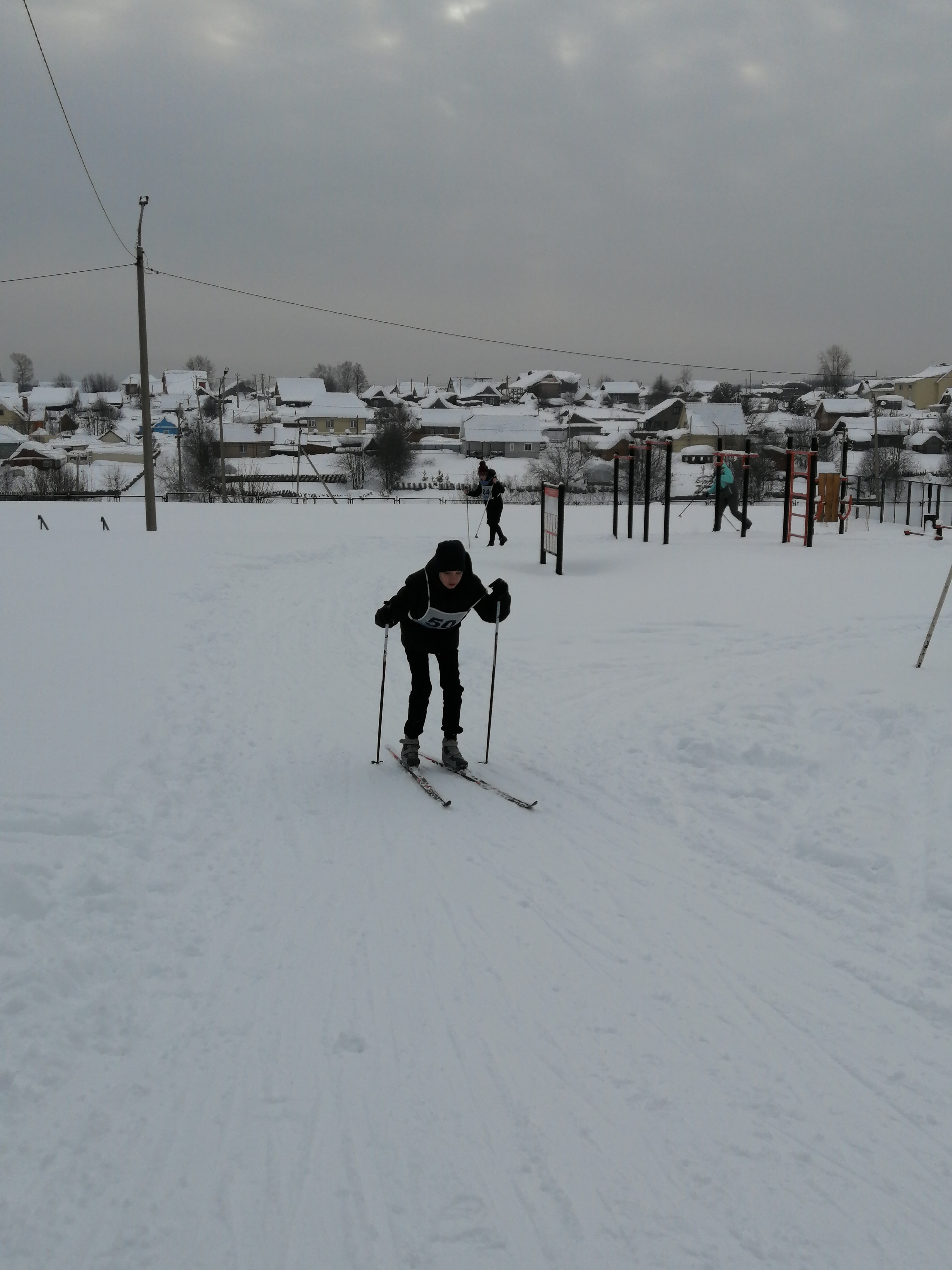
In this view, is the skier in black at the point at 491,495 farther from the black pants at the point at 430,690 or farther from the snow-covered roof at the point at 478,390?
the snow-covered roof at the point at 478,390

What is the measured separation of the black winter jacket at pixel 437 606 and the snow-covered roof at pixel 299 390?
12353 cm

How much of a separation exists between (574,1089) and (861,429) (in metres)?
96.5

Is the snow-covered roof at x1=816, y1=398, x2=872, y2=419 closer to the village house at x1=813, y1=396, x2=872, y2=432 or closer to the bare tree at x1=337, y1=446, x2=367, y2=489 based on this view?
the village house at x1=813, y1=396, x2=872, y2=432

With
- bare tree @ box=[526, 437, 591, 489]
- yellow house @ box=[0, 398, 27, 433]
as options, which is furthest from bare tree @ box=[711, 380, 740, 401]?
yellow house @ box=[0, 398, 27, 433]

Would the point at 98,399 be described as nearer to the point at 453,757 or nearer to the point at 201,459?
the point at 201,459

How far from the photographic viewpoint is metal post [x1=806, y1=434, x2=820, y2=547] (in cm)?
1811

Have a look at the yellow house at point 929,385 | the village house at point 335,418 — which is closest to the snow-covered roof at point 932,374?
the yellow house at point 929,385

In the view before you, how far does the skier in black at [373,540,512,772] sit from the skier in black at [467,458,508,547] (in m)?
11.1

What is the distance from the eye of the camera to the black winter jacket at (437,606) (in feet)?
22.4

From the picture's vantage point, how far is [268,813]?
6281 mm

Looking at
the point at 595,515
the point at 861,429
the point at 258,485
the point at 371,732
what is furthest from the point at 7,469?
the point at 861,429

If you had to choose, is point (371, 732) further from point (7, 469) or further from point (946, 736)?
point (7, 469)

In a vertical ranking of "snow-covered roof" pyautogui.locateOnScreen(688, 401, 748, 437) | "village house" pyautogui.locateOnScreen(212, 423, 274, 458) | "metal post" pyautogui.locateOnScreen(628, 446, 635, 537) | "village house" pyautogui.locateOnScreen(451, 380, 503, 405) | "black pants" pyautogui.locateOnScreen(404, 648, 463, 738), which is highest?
"village house" pyautogui.locateOnScreen(451, 380, 503, 405)

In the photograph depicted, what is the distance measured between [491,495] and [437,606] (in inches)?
484
